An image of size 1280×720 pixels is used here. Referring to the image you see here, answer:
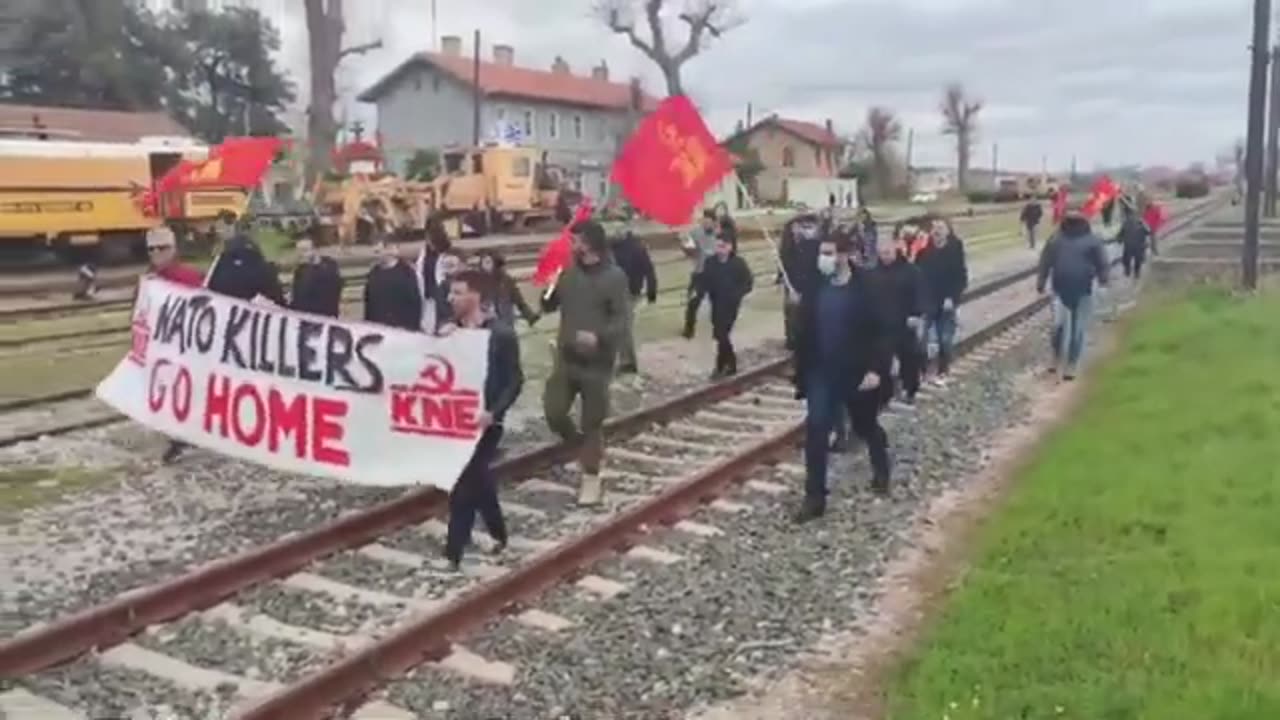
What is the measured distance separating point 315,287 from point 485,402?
385 centimetres

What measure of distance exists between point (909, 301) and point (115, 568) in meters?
6.87

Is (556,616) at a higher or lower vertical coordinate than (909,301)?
lower

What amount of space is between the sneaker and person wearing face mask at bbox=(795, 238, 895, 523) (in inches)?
54.1

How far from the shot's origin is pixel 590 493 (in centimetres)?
1112

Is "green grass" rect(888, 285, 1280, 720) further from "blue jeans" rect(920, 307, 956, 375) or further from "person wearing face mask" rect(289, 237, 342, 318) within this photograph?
"person wearing face mask" rect(289, 237, 342, 318)

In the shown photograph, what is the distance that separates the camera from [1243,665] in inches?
278

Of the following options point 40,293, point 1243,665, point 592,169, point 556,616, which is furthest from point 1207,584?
point 592,169

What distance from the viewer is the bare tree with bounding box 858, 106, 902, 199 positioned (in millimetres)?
102025

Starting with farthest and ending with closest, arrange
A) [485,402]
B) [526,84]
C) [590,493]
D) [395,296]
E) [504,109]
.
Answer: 1. [526,84]
2. [504,109]
3. [395,296]
4. [590,493]
5. [485,402]

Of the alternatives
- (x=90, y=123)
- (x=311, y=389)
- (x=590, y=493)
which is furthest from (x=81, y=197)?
(x=311, y=389)

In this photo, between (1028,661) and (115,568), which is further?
(115,568)

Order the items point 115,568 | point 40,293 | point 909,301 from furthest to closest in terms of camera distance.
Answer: point 40,293
point 909,301
point 115,568

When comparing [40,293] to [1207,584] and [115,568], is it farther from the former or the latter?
[1207,584]

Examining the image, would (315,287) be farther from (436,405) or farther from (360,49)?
(360,49)
